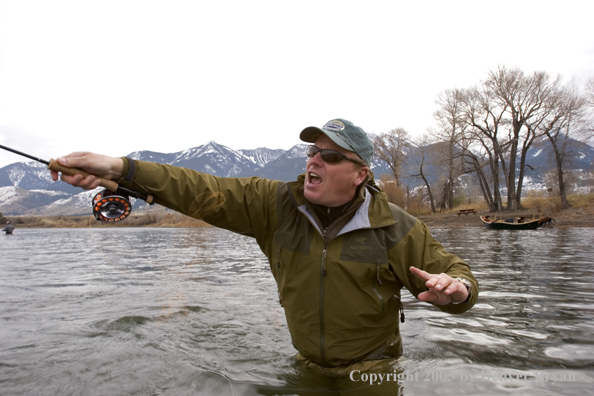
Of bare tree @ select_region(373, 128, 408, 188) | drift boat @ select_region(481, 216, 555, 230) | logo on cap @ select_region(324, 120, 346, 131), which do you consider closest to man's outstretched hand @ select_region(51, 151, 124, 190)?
logo on cap @ select_region(324, 120, 346, 131)

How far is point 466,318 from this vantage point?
5.31 meters

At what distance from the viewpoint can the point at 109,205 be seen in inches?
120

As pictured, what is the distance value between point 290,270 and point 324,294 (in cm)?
33

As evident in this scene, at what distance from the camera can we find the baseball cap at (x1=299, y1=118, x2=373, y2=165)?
117 inches

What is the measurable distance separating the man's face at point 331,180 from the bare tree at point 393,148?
4058cm

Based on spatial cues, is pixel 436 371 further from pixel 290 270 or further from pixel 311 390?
pixel 290 270

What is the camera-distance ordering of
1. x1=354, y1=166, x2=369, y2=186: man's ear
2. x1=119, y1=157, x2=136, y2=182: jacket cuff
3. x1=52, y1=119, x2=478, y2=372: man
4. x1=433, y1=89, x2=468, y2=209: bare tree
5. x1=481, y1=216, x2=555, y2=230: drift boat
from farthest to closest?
1. x1=433, y1=89, x2=468, y2=209: bare tree
2. x1=481, y1=216, x2=555, y2=230: drift boat
3. x1=354, y1=166, x2=369, y2=186: man's ear
4. x1=52, y1=119, x2=478, y2=372: man
5. x1=119, y1=157, x2=136, y2=182: jacket cuff

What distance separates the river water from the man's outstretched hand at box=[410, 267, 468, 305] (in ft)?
3.15

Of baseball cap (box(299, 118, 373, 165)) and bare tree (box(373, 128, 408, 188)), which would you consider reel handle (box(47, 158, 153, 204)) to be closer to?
baseball cap (box(299, 118, 373, 165))

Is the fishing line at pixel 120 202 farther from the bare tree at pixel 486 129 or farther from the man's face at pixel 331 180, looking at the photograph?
the bare tree at pixel 486 129

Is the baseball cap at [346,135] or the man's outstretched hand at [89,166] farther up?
the baseball cap at [346,135]

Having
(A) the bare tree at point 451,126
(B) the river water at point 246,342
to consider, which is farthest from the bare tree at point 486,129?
(B) the river water at point 246,342

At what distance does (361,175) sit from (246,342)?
105 inches

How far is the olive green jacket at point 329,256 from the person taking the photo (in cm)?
287
